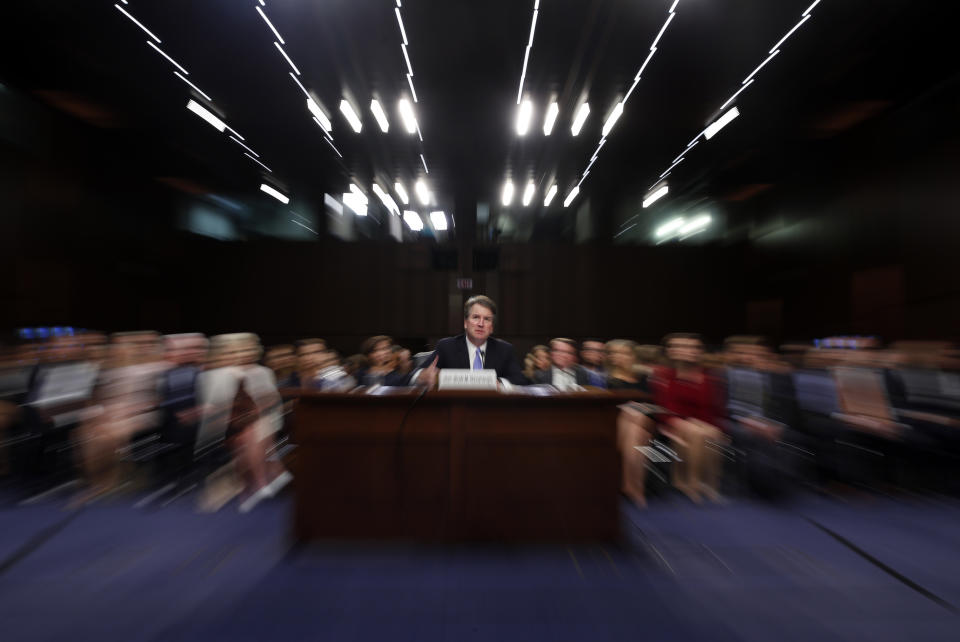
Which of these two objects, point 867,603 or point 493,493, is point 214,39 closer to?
point 493,493

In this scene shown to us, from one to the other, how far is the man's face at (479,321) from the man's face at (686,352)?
1.87 meters

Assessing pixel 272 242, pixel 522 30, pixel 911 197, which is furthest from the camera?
pixel 272 242

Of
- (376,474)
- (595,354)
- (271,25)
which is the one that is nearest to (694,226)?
(595,354)

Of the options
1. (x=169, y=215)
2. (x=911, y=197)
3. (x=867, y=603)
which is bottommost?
(x=867, y=603)

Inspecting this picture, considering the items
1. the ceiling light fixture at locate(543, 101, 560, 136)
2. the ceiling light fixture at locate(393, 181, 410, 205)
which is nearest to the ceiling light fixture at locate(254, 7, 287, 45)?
the ceiling light fixture at locate(393, 181, 410, 205)

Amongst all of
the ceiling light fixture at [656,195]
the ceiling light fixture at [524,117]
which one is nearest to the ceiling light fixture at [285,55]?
the ceiling light fixture at [524,117]

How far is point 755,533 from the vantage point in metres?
2.53

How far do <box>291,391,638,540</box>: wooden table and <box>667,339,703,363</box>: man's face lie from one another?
155cm

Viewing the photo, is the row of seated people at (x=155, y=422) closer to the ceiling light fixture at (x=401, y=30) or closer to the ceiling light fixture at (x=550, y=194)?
the ceiling light fixture at (x=401, y=30)

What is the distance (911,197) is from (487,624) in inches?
272

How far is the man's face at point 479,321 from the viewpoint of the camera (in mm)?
2748

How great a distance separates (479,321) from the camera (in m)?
2.75

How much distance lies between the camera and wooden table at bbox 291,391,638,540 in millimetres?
2205

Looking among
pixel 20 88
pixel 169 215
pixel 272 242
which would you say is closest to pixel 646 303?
pixel 272 242
